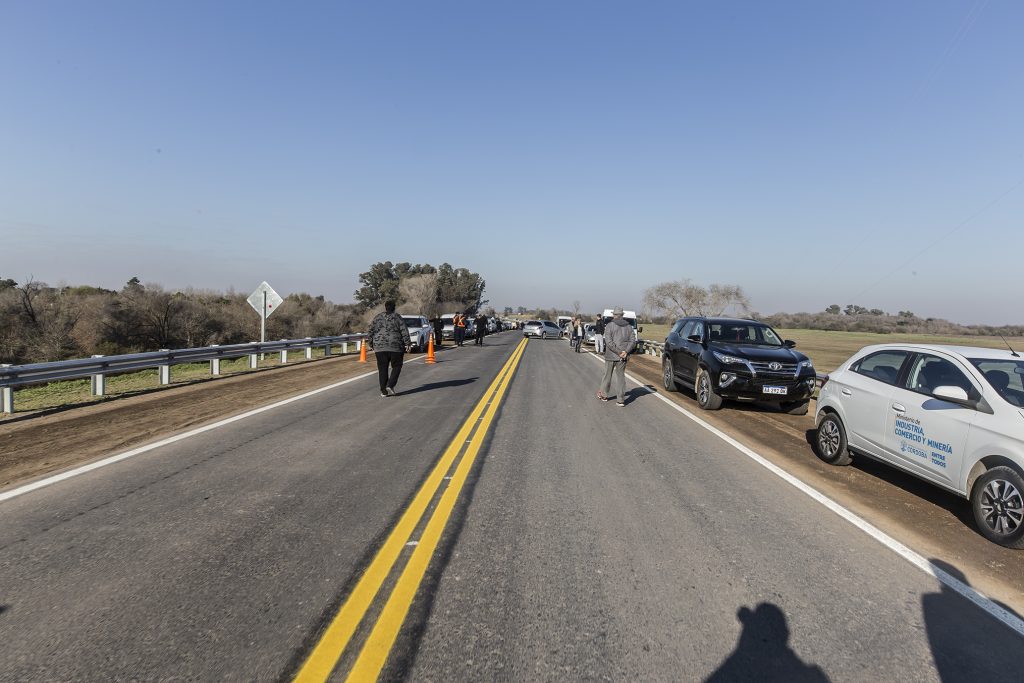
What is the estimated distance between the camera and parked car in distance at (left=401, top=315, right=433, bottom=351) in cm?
2669

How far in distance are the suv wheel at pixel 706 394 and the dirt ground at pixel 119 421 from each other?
889cm

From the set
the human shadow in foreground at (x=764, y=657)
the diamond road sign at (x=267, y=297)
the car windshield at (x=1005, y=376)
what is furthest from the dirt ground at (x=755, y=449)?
the diamond road sign at (x=267, y=297)

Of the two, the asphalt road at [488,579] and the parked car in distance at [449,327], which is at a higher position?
the parked car in distance at [449,327]

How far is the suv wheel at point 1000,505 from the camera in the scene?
456 cm

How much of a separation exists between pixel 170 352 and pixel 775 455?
13.9m

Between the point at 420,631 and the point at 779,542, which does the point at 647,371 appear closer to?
the point at 779,542

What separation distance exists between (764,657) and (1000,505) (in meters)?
3.35

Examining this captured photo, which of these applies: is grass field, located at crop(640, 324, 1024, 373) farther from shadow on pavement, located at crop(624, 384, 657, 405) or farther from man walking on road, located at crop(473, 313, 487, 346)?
man walking on road, located at crop(473, 313, 487, 346)

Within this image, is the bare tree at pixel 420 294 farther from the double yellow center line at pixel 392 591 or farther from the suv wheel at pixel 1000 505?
the suv wheel at pixel 1000 505

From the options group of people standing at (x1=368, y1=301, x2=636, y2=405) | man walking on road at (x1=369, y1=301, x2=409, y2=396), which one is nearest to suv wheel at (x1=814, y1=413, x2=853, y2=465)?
group of people standing at (x1=368, y1=301, x2=636, y2=405)

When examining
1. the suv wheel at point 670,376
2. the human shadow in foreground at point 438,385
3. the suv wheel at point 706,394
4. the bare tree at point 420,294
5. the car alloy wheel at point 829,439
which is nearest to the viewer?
the car alloy wheel at point 829,439

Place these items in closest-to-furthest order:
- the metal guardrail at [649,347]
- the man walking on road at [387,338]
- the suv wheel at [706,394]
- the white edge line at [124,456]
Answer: the white edge line at [124,456] < the suv wheel at [706,394] < the man walking on road at [387,338] < the metal guardrail at [649,347]

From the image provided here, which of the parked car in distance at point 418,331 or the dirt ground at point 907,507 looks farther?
the parked car in distance at point 418,331

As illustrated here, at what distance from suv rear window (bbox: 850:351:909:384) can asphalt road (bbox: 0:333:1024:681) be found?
70.7 inches
